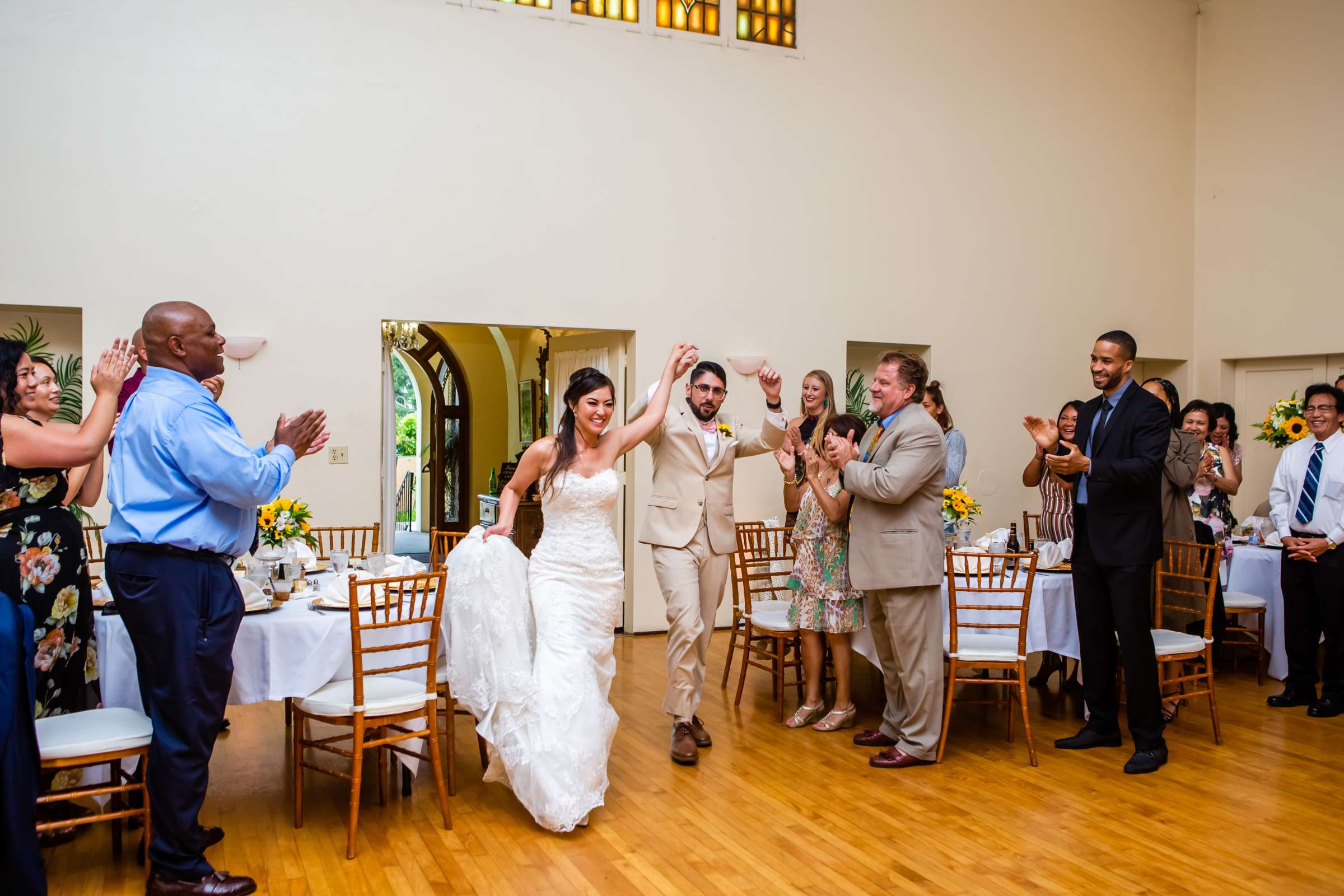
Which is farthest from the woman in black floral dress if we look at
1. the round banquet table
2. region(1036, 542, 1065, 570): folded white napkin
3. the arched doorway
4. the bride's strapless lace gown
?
the arched doorway

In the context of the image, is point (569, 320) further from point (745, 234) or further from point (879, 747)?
point (879, 747)

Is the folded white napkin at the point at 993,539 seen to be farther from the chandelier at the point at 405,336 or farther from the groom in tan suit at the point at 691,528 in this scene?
the chandelier at the point at 405,336


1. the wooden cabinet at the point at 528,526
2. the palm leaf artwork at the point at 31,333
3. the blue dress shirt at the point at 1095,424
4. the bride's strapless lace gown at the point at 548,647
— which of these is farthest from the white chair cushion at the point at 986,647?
the palm leaf artwork at the point at 31,333

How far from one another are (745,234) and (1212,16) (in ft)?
17.7

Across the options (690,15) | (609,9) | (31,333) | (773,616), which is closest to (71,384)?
(31,333)

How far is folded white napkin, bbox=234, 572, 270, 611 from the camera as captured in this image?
401 cm

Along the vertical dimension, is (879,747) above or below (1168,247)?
Result: below

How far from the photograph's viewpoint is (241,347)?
7.03m

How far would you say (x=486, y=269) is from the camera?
301 inches

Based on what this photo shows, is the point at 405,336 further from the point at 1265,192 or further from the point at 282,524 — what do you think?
the point at 1265,192

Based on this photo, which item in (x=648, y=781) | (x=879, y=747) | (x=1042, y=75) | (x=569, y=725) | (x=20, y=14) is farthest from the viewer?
(x=1042, y=75)

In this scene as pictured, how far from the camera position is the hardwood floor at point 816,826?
3.56 meters

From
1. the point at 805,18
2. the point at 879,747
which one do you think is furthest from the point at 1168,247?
the point at 879,747

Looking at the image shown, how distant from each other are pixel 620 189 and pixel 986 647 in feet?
15.0
